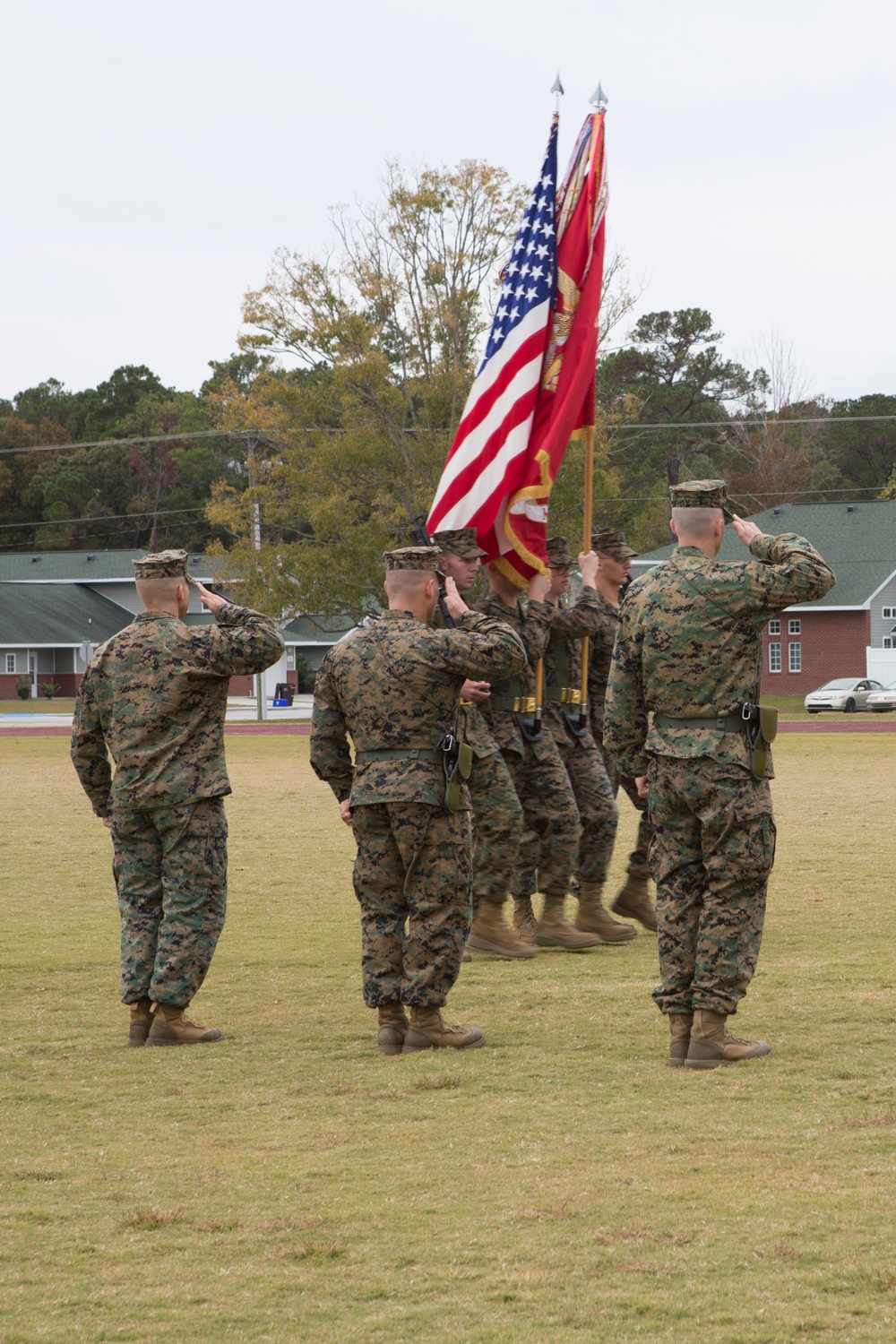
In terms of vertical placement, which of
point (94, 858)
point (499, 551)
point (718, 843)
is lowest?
point (94, 858)

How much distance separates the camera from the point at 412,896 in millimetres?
6598

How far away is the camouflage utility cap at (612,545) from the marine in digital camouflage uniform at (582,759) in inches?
15.6

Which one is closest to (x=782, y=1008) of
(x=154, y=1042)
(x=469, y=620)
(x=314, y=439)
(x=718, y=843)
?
(x=718, y=843)

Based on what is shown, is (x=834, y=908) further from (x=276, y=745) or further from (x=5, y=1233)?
(x=276, y=745)

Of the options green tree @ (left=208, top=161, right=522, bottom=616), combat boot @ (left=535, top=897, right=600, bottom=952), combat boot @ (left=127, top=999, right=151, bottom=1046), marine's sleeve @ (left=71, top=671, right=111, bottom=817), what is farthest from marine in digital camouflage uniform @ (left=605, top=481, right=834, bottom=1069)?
green tree @ (left=208, top=161, right=522, bottom=616)

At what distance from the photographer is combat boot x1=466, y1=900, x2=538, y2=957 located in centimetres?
915

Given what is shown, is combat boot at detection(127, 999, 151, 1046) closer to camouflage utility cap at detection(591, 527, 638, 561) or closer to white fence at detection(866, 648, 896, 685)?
camouflage utility cap at detection(591, 527, 638, 561)

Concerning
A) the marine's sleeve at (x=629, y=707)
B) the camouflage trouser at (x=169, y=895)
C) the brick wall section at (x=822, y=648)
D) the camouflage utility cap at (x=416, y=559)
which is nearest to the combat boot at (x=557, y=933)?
the camouflage trouser at (x=169, y=895)

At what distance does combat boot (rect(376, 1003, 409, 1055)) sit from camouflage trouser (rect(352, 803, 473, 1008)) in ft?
0.21

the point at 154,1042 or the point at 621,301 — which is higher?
the point at 621,301

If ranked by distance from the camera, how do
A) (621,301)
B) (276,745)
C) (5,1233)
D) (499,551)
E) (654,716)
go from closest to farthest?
(5,1233), (654,716), (499,551), (276,745), (621,301)

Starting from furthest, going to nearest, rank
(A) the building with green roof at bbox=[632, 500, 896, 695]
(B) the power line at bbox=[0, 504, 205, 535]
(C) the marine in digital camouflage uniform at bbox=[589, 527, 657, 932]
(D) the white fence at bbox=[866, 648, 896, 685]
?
1. (B) the power line at bbox=[0, 504, 205, 535]
2. (A) the building with green roof at bbox=[632, 500, 896, 695]
3. (D) the white fence at bbox=[866, 648, 896, 685]
4. (C) the marine in digital camouflage uniform at bbox=[589, 527, 657, 932]

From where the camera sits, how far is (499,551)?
939 centimetres

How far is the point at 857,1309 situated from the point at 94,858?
1168 centimetres
